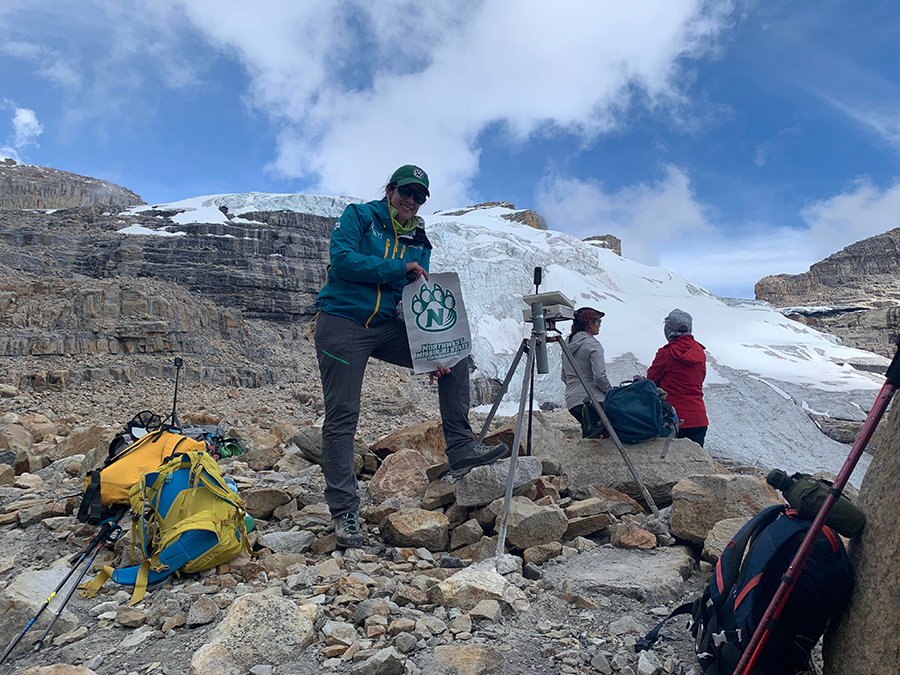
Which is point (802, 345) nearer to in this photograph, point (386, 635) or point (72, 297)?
point (386, 635)

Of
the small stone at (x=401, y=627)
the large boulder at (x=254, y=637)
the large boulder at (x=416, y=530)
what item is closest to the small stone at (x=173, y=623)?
the large boulder at (x=254, y=637)

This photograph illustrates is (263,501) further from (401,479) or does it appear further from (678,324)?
(678,324)

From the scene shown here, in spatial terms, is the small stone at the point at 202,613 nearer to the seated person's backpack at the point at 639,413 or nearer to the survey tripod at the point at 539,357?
the survey tripod at the point at 539,357

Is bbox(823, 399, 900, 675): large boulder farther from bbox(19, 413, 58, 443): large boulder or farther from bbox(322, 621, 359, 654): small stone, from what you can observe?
bbox(19, 413, 58, 443): large boulder

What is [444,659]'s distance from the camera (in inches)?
66.6

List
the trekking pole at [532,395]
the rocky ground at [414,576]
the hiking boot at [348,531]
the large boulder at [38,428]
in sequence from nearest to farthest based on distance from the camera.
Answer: the rocky ground at [414,576] < the hiking boot at [348,531] < the trekking pole at [532,395] < the large boulder at [38,428]

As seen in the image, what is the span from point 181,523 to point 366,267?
60.3 inches

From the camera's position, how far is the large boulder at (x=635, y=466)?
148 inches

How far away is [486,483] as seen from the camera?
10.2 feet

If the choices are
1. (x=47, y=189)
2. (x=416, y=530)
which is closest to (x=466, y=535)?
(x=416, y=530)

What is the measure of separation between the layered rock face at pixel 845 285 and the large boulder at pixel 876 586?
80.1 m

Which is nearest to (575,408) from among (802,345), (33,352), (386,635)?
(386,635)

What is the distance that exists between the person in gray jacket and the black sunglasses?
1972mm

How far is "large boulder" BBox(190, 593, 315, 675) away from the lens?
5.46ft
